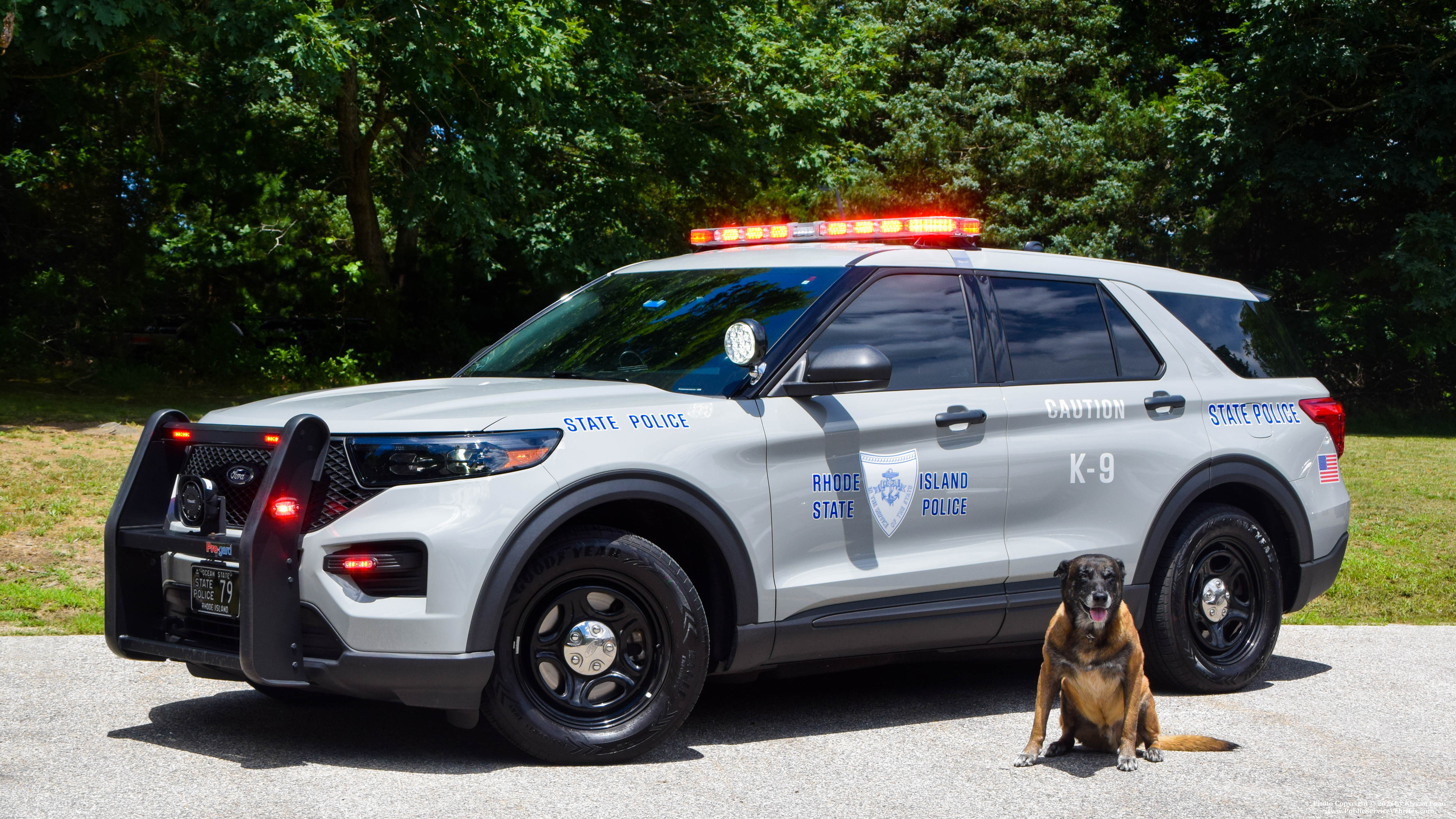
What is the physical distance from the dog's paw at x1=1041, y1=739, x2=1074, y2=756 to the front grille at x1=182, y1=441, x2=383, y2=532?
257 centimetres

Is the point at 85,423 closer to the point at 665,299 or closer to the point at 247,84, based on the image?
the point at 247,84

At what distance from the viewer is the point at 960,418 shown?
17.6 ft

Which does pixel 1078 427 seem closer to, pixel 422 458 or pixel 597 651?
pixel 597 651

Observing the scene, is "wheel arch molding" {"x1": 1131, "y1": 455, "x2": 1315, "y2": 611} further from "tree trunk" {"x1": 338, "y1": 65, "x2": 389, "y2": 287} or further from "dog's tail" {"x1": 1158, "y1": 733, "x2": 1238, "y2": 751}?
"tree trunk" {"x1": 338, "y1": 65, "x2": 389, "y2": 287}

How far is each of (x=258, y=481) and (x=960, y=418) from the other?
2.60m

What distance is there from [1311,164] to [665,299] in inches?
861

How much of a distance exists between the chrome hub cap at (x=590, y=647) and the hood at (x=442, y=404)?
2.38 ft

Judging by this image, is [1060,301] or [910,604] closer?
[910,604]

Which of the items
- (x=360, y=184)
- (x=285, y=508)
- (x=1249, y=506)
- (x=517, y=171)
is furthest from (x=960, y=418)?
(x=360, y=184)

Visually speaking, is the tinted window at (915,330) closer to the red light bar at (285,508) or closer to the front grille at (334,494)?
the front grille at (334,494)

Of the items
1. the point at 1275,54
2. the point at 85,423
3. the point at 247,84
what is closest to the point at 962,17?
the point at 1275,54

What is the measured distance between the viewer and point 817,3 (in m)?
34.4

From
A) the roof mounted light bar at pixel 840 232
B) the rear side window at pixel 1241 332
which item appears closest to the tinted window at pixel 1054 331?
the roof mounted light bar at pixel 840 232

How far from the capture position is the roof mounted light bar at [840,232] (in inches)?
227
